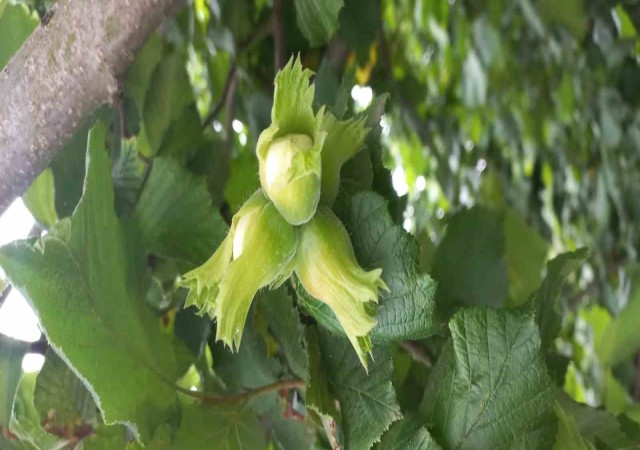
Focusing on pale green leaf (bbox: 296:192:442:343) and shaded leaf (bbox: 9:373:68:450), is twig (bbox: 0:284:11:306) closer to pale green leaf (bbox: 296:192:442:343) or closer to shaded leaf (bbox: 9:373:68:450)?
shaded leaf (bbox: 9:373:68:450)

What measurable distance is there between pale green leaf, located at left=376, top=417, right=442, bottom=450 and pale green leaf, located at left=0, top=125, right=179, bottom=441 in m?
0.10

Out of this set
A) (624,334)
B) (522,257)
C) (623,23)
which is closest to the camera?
(624,334)

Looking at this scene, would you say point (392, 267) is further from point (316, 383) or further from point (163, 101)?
point (163, 101)

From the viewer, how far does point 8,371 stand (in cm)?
34

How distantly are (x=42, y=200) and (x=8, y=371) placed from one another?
11cm

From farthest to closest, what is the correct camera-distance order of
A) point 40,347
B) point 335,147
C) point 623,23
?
point 623,23 → point 40,347 → point 335,147

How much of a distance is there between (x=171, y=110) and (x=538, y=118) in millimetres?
677

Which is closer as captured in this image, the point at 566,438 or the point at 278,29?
the point at 566,438

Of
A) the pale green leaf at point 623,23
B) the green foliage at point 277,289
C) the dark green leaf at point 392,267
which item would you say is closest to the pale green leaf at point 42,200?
the green foliage at point 277,289

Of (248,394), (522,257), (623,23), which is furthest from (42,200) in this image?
(623,23)

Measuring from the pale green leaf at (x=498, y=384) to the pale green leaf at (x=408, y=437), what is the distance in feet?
0.05

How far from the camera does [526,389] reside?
272 millimetres

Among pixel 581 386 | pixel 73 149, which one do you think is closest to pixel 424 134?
pixel 581 386

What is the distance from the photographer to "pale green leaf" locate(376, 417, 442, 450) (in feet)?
0.90
